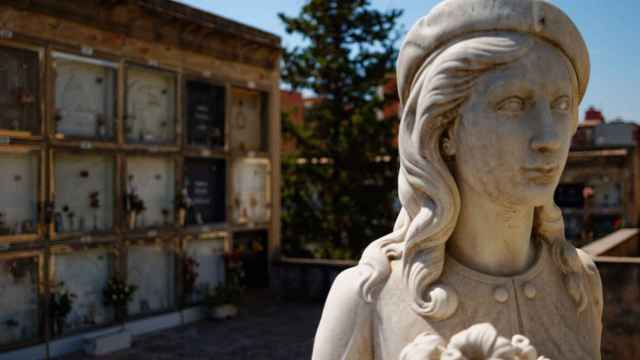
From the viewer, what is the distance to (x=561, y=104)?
184 centimetres

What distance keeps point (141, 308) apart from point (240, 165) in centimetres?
352

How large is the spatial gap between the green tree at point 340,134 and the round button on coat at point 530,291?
13.9 meters

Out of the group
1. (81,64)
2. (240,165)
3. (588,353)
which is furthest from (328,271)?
(588,353)

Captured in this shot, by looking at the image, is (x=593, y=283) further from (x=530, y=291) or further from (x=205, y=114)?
(x=205, y=114)

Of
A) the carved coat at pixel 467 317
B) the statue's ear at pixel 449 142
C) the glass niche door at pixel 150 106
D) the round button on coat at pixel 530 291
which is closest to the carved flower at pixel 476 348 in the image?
the carved coat at pixel 467 317

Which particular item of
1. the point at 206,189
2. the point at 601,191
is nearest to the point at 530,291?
the point at 206,189

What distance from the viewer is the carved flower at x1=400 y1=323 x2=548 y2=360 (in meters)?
1.62

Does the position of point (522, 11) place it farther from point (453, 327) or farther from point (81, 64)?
point (81, 64)

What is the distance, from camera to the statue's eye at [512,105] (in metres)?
1.79

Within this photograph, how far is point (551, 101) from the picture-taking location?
1813mm

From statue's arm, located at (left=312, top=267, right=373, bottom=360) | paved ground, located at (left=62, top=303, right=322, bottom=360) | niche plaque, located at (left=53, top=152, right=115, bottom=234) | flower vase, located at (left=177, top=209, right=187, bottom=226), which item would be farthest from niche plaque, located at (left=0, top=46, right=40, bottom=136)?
statue's arm, located at (left=312, top=267, right=373, bottom=360)

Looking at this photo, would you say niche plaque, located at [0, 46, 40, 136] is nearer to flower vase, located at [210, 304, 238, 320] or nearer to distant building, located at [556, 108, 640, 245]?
flower vase, located at [210, 304, 238, 320]

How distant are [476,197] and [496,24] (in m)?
0.50

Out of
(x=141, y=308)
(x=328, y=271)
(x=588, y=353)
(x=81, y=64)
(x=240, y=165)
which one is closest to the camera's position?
(x=588, y=353)
